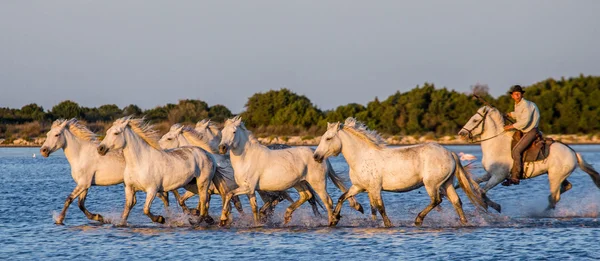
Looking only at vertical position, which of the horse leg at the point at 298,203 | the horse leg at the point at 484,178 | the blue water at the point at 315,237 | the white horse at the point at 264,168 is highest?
the white horse at the point at 264,168

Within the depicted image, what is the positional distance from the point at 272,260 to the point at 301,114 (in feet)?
147

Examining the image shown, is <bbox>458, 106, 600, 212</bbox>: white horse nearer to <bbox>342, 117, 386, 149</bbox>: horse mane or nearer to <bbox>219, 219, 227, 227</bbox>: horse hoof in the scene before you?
<bbox>342, 117, 386, 149</bbox>: horse mane

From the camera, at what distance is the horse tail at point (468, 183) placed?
1414 centimetres

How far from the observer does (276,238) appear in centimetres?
1327

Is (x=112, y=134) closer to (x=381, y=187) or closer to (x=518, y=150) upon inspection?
(x=381, y=187)

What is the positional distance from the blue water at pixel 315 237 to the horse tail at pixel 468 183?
38cm

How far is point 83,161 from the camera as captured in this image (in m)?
14.8

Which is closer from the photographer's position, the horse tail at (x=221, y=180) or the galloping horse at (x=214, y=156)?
the horse tail at (x=221, y=180)

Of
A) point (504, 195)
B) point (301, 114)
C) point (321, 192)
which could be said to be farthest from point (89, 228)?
point (301, 114)

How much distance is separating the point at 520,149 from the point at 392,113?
131 feet

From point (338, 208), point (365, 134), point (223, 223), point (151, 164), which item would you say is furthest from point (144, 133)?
point (365, 134)

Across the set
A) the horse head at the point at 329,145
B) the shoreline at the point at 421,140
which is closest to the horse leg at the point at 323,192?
the horse head at the point at 329,145

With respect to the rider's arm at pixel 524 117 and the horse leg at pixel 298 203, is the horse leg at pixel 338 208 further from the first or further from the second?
the rider's arm at pixel 524 117

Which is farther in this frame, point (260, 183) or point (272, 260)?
point (260, 183)
